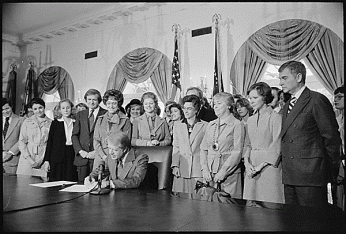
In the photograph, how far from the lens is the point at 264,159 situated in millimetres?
2979

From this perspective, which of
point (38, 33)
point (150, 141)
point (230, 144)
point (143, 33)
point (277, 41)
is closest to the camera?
point (230, 144)

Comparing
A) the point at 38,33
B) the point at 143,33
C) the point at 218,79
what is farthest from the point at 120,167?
the point at 38,33

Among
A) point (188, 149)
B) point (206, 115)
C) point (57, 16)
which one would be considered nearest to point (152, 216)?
point (188, 149)

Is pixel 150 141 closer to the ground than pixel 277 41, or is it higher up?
closer to the ground

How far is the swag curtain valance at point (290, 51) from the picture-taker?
13.0 feet

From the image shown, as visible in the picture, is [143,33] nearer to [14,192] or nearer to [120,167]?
[120,167]

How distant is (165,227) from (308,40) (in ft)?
11.7

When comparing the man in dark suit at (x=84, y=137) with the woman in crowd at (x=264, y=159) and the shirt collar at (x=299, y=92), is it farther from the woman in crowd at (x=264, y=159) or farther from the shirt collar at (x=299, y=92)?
the shirt collar at (x=299, y=92)

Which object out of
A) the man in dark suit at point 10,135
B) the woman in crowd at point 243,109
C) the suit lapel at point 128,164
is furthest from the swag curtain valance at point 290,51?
the man in dark suit at point 10,135

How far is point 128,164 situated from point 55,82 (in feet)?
16.2

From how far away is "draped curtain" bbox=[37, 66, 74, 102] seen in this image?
6.72 metres

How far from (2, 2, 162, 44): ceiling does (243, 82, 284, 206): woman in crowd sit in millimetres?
3517

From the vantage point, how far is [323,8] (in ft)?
13.4

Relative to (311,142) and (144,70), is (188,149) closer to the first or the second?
(311,142)
